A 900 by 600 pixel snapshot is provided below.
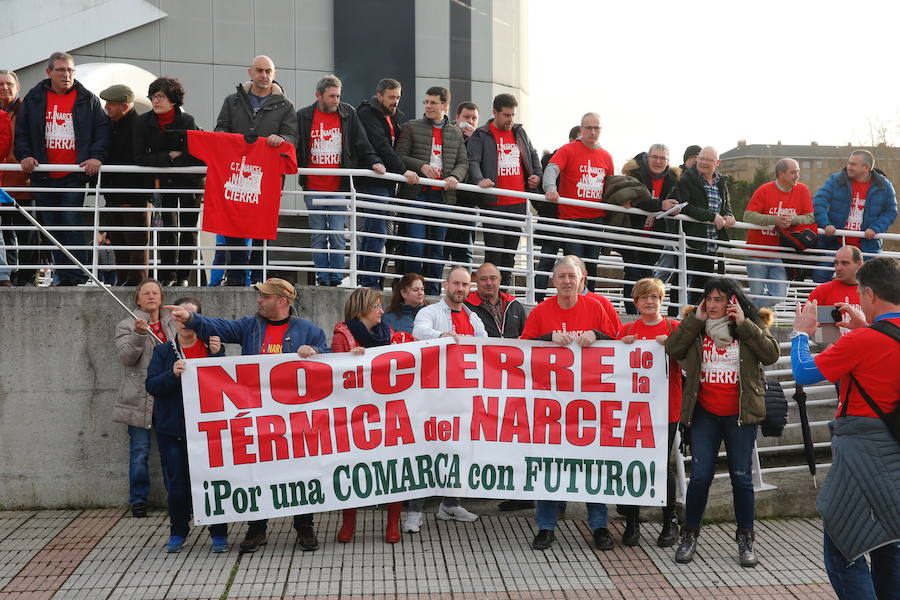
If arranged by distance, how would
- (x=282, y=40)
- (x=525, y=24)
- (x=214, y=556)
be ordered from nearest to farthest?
(x=214, y=556), (x=282, y=40), (x=525, y=24)

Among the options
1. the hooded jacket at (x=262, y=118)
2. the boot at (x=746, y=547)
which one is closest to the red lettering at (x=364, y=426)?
the boot at (x=746, y=547)

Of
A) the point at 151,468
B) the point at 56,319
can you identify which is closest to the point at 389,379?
the point at 151,468

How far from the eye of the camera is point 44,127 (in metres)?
8.72

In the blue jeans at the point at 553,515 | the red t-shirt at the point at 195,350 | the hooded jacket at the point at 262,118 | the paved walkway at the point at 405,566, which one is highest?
the hooded jacket at the point at 262,118

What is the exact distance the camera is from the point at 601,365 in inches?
274

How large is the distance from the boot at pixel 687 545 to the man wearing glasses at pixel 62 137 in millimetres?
5767

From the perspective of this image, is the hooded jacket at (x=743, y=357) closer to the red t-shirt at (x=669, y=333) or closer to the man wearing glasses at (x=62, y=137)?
the red t-shirt at (x=669, y=333)

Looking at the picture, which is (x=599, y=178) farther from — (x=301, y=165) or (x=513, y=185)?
(x=301, y=165)

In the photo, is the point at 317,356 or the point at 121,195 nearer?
the point at 317,356

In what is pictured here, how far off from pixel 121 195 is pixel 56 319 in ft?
4.65

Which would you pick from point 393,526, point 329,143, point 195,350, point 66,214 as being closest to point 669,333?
point 393,526

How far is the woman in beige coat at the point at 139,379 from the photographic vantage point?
7.39 m

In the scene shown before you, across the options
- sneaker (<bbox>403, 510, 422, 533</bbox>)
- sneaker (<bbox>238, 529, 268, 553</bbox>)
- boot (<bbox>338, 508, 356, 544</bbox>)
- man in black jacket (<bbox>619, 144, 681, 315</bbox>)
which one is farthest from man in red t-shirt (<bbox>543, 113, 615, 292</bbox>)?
sneaker (<bbox>238, 529, 268, 553</bbox>)

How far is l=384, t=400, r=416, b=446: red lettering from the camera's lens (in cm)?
687
